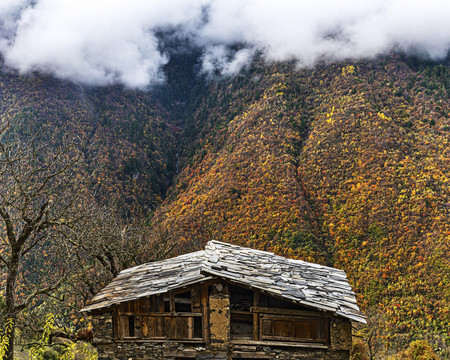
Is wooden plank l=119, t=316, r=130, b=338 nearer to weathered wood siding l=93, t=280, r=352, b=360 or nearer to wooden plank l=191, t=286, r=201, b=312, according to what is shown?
weathered wood siding l=93, t=280, r=352, b=360

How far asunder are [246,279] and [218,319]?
134 centimetres

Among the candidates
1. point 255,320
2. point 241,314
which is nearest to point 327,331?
point 255,320

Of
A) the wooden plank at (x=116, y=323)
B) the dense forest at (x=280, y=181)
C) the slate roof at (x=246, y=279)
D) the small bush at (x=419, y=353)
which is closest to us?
the slate roof at (x=246, y=279)

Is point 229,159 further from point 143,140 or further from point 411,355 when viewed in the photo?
point 411,355

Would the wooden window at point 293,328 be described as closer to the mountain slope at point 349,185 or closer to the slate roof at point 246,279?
the slate roof at point 246,279

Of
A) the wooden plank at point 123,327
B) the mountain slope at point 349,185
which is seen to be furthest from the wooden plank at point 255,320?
the mountain slope at point 349,185

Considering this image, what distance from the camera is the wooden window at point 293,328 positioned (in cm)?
1030

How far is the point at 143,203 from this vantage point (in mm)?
50094

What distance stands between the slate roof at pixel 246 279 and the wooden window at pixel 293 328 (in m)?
0.70

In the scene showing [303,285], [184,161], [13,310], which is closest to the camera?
[13,310]

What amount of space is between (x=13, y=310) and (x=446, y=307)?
26.1 metres

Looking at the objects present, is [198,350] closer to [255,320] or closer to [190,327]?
[190,327]

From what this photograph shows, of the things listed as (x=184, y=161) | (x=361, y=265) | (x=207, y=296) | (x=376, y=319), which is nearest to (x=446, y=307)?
(x=376, y=319)

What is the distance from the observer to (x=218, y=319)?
10.2m
